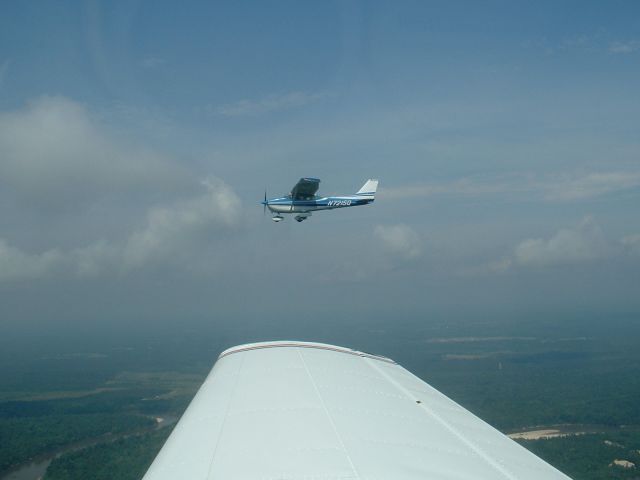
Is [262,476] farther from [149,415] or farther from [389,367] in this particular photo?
[149,415]

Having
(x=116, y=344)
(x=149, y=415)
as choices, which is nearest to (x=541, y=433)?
(x=149, y=415)

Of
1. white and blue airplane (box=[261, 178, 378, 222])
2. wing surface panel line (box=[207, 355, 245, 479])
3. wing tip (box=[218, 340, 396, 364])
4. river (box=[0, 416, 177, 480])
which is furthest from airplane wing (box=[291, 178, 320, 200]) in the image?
river (box=[0, 416, 177, 480])

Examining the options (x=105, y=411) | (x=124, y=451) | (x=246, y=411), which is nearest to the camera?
(x=246, y=411)

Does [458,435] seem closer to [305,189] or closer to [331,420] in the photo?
[331,420]

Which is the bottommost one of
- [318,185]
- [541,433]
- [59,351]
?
[541,433]

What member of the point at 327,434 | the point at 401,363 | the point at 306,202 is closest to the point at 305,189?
the point at 306,202

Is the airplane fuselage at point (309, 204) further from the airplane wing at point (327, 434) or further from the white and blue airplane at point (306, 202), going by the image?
the airplane wing at point (327, 434)
